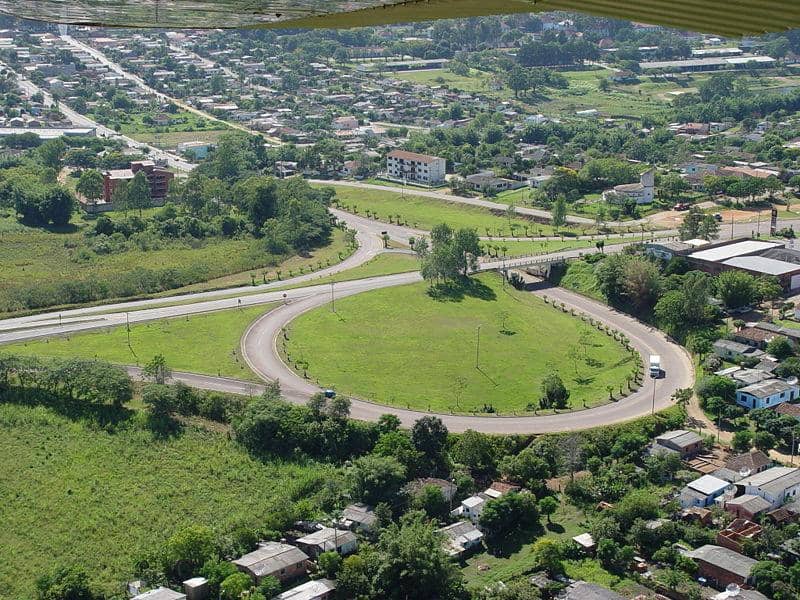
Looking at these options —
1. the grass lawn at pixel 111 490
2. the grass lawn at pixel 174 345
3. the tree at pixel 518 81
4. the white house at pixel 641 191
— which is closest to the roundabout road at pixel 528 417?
the grass lawn at pixel 174 345

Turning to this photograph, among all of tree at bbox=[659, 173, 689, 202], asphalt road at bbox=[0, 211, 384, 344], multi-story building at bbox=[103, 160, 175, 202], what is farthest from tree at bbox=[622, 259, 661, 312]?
multi-story building at bbox=[103, 160, 175, 202]

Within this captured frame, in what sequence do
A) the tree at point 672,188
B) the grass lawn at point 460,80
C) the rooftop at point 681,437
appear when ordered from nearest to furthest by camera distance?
1. the rooftop at point 681,437
2. the tree at point 672,188
3. the grass lawn at point 460,80

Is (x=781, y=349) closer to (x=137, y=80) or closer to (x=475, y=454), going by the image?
(x=475, y=454)

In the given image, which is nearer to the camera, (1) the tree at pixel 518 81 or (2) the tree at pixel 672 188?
(2) the tree at pixel 672 188

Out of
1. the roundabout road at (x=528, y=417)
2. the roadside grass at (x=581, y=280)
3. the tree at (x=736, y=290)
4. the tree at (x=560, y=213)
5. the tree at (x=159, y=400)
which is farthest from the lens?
the tree at (x=560, y=213)

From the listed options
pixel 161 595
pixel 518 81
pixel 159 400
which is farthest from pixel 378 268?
pixel 518 81

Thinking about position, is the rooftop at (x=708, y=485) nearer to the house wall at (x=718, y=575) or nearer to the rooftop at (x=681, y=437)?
the rooftop at (x=681, y=437)
